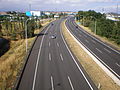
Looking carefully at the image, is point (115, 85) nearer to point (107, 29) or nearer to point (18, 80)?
point (18, 80)

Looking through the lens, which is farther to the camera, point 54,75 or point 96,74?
point 96,74

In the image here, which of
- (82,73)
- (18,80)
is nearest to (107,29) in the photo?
(82,73)

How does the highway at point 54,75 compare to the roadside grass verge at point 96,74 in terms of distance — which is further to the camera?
the roadside grass verge at point 96,74

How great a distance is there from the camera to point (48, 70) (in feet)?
80.7

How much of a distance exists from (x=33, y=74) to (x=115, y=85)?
12.0 meters

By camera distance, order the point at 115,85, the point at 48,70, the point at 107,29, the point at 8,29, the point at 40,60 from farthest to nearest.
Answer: the point at 8,29 → the point at 107,29 → the point at 40,60 → the point at 48,70 → the point at 115,85

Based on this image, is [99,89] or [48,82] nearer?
[99,89]

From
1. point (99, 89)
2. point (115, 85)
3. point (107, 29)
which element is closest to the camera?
point (99, 89)

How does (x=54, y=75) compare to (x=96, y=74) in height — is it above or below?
above

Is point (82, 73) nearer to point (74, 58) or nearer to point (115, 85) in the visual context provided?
point (115, 85)

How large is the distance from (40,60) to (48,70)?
5703 mm

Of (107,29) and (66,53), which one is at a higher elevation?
(107,29)

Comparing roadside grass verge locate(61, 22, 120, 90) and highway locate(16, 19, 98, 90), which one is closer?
highway locate(16, 19, 98, 90)

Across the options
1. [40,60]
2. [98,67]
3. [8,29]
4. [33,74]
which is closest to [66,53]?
[40,60]
